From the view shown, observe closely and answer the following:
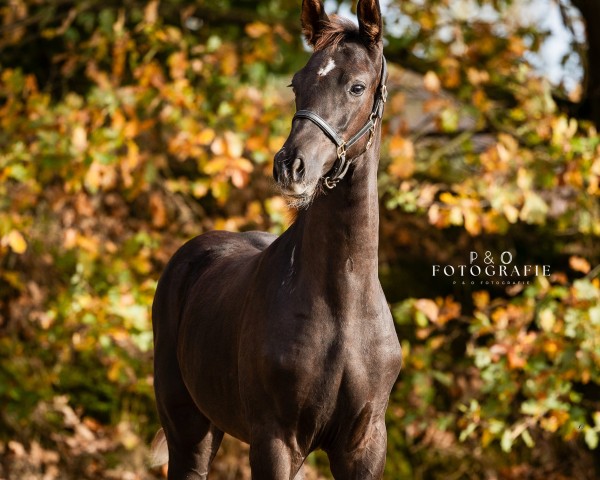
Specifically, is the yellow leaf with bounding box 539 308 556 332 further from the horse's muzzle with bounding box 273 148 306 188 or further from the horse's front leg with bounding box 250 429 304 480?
the horse's muzzle with bounding box 273 148 306 188

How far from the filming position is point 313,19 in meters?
2.97

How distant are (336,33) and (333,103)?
288 millimetres

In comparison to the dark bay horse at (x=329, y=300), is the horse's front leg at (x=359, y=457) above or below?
below

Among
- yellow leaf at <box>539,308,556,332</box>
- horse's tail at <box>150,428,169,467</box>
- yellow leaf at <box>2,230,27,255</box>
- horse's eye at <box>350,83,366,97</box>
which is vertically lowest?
horse's tail at <box>150,428,169,467</box>

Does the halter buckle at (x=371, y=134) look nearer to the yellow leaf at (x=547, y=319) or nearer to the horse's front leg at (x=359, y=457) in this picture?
the horse's front leg at (x=359, y=457)

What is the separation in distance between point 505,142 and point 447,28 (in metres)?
1.28

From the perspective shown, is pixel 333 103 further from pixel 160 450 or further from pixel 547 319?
pixel 547 319

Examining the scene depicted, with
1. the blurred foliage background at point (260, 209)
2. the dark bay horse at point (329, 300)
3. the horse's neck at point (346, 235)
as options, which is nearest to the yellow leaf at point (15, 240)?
the blurred foliage background at point (260, 209)

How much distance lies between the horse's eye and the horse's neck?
8.1 inches

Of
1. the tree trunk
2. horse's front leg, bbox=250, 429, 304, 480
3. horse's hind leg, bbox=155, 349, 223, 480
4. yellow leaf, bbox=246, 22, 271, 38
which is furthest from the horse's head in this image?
the tree trunk

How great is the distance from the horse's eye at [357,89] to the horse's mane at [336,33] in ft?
0.53

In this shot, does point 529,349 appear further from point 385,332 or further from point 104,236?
point 104,236

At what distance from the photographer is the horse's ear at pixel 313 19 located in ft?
9.64

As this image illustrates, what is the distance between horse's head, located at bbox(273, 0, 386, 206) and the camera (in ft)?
8.40
